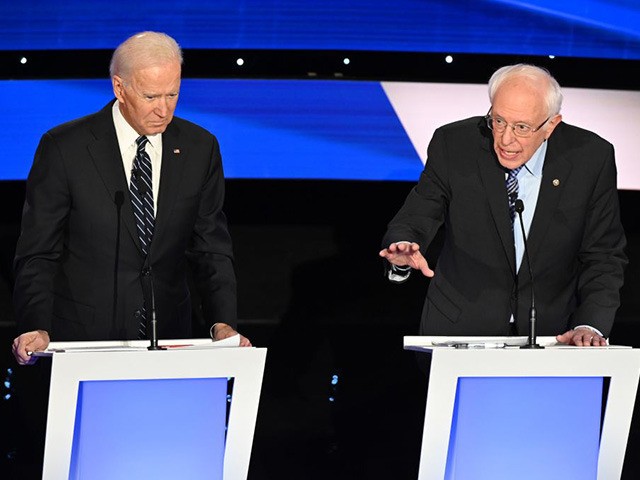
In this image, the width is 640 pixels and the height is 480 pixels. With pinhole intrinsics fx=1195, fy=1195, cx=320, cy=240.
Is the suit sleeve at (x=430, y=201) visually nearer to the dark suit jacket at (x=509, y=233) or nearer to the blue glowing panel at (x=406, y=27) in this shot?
the dark suit jacket at (x=509, y=233)

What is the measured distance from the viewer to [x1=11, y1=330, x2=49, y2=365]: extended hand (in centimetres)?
285

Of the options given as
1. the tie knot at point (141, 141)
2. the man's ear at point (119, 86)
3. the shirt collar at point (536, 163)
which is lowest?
the tie knot at point (141, 141)

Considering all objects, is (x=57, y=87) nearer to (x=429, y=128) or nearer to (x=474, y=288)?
(x=429, y=128)

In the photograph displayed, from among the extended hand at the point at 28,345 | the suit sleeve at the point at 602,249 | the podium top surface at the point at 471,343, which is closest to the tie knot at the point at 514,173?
the suit sleeve at the point at 602,249

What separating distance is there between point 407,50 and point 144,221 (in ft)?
5.92

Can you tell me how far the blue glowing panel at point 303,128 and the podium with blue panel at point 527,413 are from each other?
2048 mm

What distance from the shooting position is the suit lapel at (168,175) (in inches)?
128

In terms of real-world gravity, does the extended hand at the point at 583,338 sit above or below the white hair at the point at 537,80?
below

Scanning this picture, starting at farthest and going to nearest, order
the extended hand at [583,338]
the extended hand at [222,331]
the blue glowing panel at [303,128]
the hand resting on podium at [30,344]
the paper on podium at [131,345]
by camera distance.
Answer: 1. the blue glowing panel at [303,128]
2. the extended hand at [222,331]
3. the extended hand at [583,338]
4. the hand resting on podium at [30,344]
5. the paper on podium at [131,345]

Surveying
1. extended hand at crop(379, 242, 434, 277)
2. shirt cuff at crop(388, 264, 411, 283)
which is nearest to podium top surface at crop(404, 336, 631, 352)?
extended hand at crop(379, 242, 434, 277)

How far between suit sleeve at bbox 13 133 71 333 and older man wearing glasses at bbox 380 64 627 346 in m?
0.89

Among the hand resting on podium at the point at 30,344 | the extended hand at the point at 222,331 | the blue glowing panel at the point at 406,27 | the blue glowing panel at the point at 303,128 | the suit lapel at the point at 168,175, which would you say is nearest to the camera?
the hand resting on podium at the point at 30,344

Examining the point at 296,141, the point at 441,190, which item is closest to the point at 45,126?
the point at 296,141

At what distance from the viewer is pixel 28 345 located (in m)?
2.89
